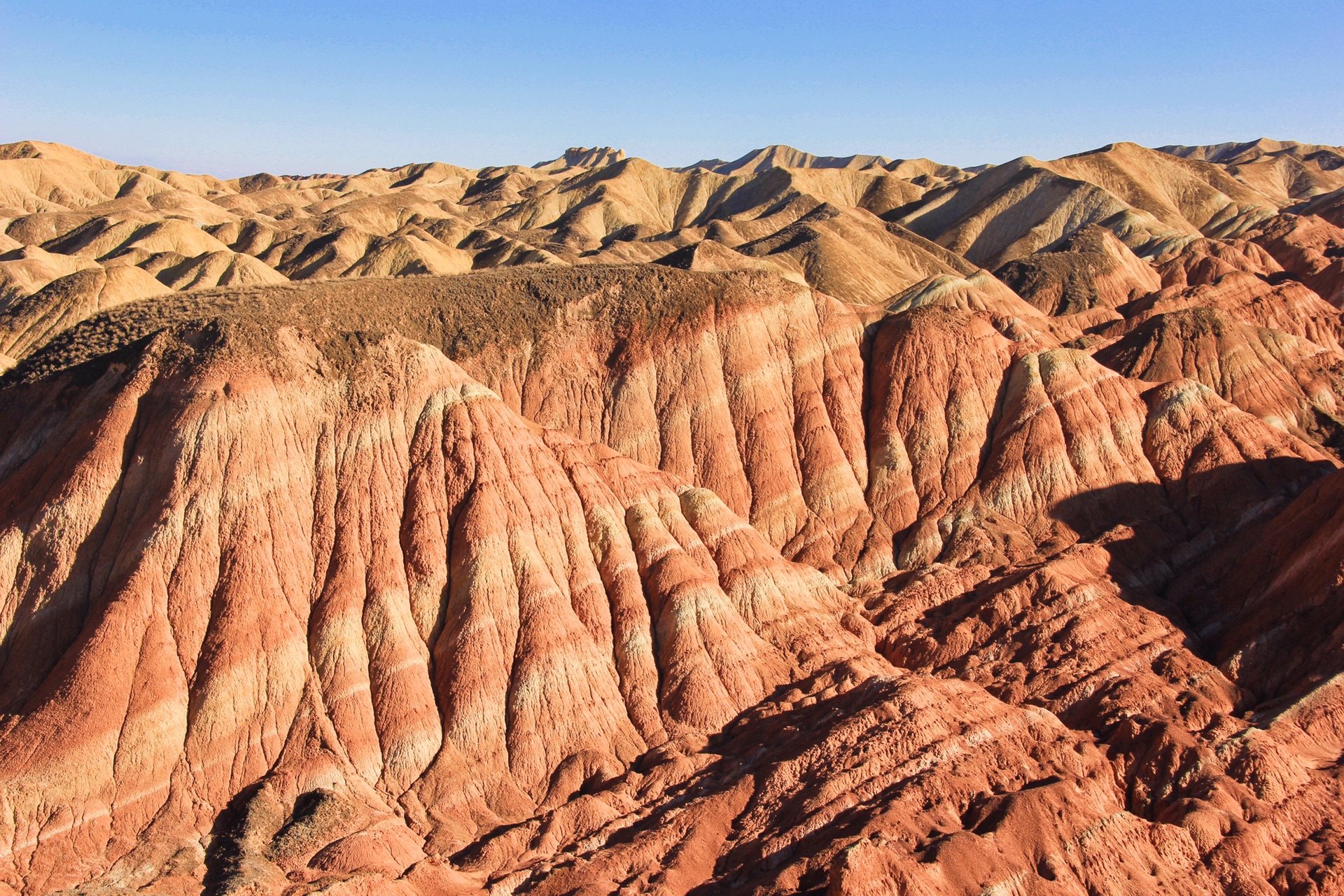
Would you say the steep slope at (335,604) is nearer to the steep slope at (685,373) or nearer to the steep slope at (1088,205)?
the steep slope at (685,373)

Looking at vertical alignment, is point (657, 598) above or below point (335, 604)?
below

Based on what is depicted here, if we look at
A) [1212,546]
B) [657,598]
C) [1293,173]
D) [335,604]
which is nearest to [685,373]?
[657,598]

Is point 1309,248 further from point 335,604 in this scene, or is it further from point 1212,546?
point 335,604

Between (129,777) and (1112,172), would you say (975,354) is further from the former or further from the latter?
(1112,172)

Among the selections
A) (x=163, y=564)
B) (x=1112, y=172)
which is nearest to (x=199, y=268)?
(x=163, y=564)

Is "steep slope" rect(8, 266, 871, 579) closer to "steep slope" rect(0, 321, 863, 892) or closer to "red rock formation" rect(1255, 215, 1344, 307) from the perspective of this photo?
"steep slope" rect(0, 321, 863, 892)

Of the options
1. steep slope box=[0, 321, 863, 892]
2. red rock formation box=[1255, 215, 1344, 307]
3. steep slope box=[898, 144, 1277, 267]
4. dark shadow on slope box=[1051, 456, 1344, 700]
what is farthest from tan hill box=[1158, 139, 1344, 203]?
steep slope box=[0, 321, 863, 892]

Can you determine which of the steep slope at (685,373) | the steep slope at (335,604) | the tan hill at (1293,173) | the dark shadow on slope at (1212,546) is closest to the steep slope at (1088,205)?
the tan hill at (1293,173)

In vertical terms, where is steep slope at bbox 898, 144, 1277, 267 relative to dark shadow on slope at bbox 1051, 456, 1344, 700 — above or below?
above
